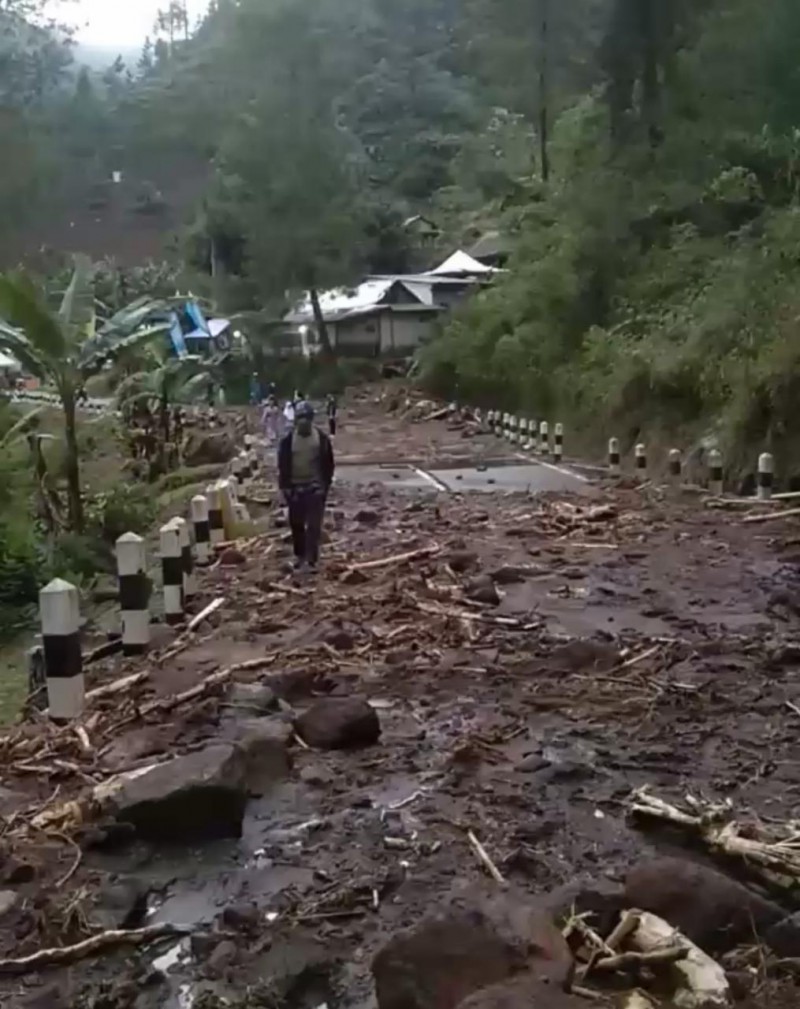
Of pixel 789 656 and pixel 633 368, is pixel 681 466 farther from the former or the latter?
pixel 789 656

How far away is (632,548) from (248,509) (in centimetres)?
638

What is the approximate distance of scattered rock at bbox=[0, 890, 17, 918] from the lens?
14.9 feet

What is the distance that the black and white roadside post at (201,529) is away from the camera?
41.4 ft

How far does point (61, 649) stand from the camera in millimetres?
6836

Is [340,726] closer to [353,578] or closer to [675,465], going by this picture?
[353,578]

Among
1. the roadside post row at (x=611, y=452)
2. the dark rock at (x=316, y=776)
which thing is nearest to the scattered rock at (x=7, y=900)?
the dark rock at (x=316, y=776)

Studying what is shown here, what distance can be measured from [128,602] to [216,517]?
18.6 ft

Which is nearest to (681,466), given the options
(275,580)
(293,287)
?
(275,580)

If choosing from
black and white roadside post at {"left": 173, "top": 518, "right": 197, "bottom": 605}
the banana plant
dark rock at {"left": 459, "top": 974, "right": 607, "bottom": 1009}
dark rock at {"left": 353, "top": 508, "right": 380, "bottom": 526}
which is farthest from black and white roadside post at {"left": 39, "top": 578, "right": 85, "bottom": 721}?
the banana plant

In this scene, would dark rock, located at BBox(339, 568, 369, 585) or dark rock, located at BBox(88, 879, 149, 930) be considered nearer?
dark rock, located at BBox(88, 879, 149, 930)

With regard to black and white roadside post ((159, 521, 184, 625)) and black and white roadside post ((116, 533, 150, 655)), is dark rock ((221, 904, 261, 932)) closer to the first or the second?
black and white roadside post ((116, 533, 150, 655))

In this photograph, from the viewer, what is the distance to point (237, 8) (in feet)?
240

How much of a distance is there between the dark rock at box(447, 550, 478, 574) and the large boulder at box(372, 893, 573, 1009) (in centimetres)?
763

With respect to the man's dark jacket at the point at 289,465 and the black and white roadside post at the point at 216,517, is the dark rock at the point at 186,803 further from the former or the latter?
the black and white roadside post at the point at 216,517
